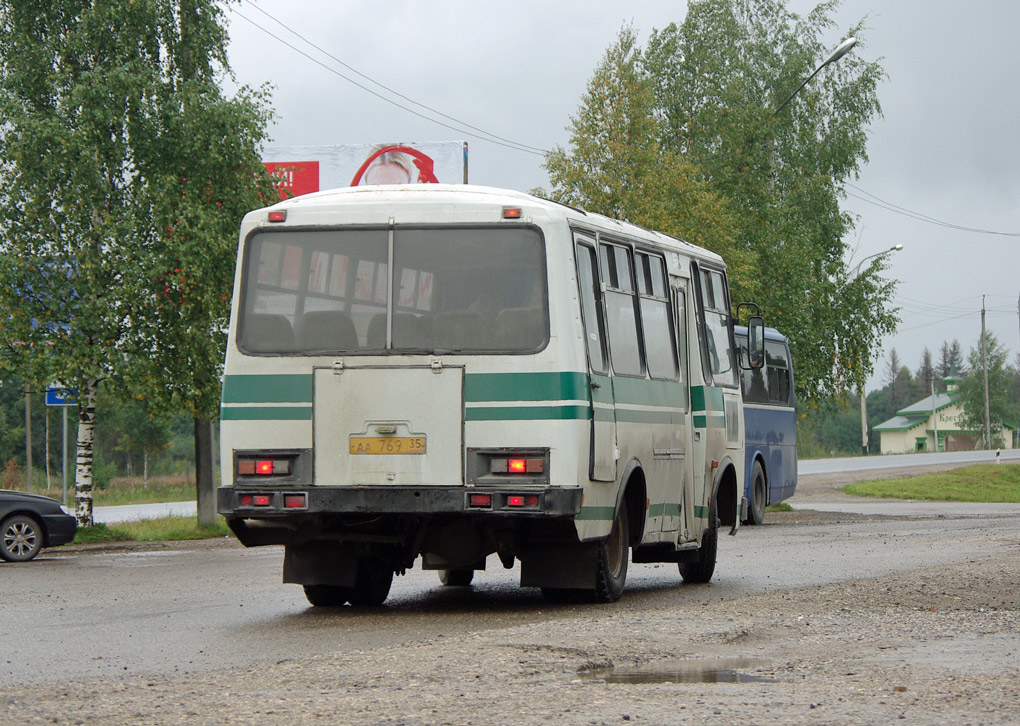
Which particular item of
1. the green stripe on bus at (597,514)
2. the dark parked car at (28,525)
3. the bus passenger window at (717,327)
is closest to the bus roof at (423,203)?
the green stripe on bus at (597,514)

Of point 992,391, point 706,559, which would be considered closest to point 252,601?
point 706,559

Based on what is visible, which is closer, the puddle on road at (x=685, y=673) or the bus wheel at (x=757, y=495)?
the puddle on road at (x=685, y=673)

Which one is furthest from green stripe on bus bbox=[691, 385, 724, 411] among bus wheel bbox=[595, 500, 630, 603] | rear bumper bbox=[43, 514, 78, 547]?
rear bumper bbox=[43, 514, 78, 547]

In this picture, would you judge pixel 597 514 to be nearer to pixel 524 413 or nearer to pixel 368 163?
pixel 524 413

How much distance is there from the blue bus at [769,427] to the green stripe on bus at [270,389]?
18454 millimetres

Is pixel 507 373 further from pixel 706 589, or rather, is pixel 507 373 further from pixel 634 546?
pixel 706 589

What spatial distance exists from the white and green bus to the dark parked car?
28.3 feet

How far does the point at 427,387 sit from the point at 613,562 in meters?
2.53

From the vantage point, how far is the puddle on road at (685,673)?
8391 mm

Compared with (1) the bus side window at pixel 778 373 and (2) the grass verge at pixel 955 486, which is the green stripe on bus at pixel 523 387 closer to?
(1) the bus side window at pixel 778 373

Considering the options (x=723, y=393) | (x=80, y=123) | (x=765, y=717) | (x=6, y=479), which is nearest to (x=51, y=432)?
(x=6, y=479)

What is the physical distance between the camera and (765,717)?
7.09 metres

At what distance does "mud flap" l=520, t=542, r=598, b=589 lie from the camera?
1278 centimetres

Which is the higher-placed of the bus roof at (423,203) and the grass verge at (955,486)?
the bus roof at (423,203)
